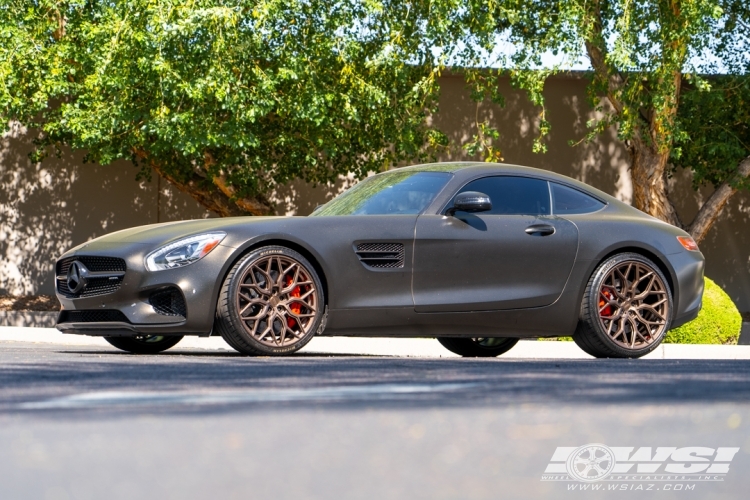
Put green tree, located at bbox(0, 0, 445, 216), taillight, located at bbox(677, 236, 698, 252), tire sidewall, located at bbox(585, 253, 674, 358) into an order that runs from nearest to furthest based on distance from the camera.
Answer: tire sidewall, located at bbox(585, 253, 674, 358) < taillight, located at bbox(677, 236, 698, 252) < green tree, located at bbox(0, 0, 445, 216)

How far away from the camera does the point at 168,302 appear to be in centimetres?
772

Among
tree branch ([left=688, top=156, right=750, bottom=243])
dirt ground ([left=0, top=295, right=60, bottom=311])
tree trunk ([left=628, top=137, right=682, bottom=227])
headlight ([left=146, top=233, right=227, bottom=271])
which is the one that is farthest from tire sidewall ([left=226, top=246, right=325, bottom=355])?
dirt ground ([left=0, top=295, right=60, bottom=311])

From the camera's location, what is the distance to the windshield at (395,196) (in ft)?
28.2

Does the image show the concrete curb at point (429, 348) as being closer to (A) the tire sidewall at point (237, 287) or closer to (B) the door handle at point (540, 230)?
(B) the door handle at point (540, 230)

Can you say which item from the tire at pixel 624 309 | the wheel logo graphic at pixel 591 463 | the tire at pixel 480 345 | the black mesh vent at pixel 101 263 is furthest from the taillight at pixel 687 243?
the wheel logo graphic at pixel 591 463

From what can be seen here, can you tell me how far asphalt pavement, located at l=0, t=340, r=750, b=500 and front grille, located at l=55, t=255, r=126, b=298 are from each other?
2056 mm

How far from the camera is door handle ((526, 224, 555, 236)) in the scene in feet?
28.3

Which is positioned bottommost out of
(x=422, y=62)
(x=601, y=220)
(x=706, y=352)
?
(x=706, y=352)

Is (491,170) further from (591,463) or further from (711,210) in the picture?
(711,210)

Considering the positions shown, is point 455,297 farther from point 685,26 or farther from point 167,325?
point 685,26

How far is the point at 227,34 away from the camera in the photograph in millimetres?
14922

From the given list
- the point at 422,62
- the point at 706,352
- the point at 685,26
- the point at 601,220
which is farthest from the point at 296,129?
the point at 601,220

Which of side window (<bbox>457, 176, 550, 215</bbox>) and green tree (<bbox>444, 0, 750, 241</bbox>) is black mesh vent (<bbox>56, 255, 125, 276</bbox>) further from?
green tree (<bbox>444, 0, 750, 241</bbox>)

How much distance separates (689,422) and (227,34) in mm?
11684
